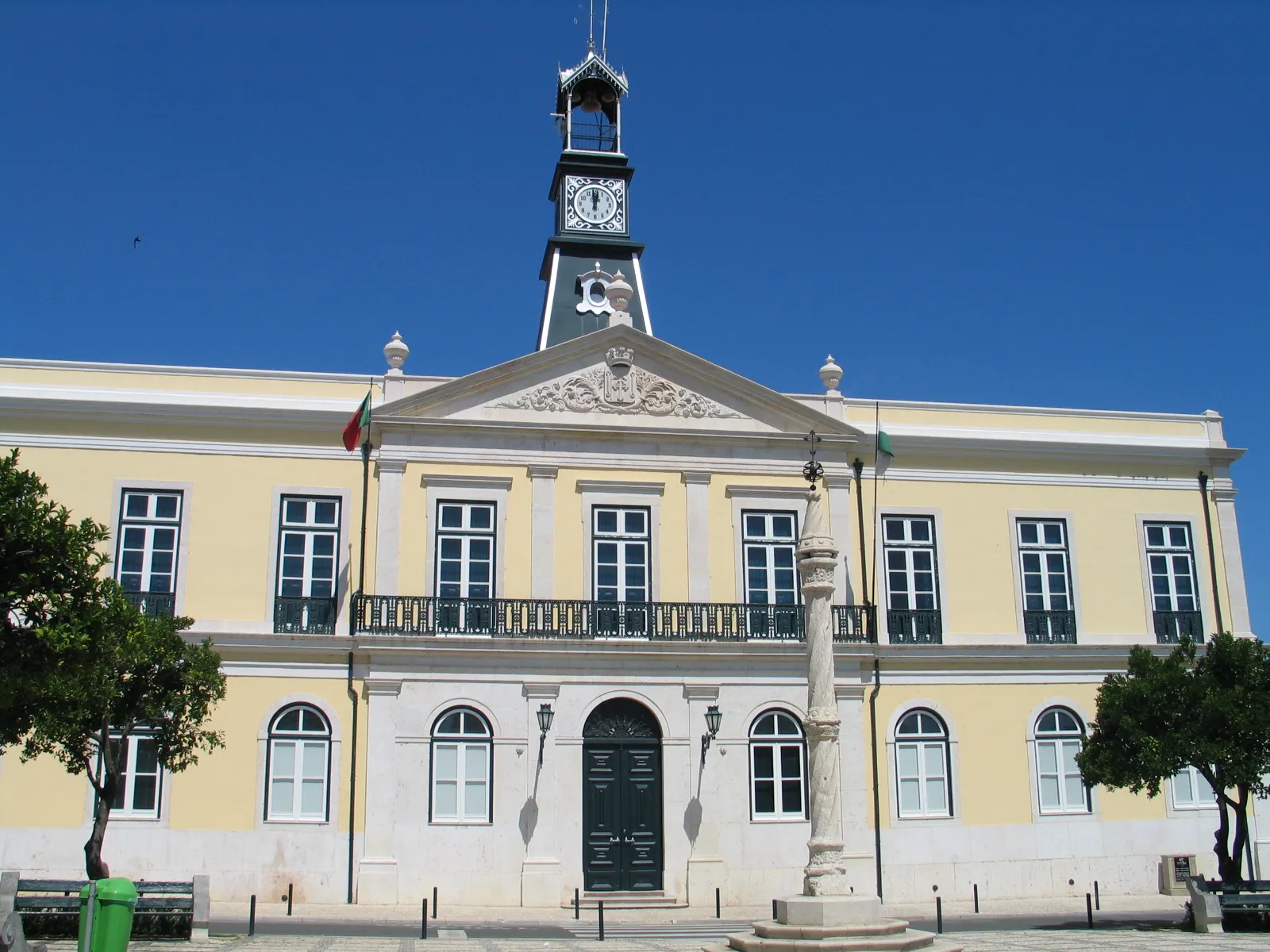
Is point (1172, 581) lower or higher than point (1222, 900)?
higher

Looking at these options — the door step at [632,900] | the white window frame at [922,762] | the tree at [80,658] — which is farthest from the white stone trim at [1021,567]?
the tree at [80,658]

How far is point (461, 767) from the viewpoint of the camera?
22031 mm

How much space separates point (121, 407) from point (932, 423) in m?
14.7

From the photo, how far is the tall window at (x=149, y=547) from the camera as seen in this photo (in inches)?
872

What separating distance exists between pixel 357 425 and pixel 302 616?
3341mm

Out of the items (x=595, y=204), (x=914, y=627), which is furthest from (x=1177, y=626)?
(x=595, y=204)

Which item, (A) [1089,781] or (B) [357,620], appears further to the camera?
(B) [357,620]

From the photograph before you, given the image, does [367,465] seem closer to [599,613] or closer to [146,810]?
[599,613]

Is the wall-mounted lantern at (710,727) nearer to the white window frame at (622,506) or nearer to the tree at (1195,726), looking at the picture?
the white window frame at (622,506)

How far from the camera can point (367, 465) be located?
76.2ft

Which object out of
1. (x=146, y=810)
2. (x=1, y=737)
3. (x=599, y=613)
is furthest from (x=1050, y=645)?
(x=1, y=737)

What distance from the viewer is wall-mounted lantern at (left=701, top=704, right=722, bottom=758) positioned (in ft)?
73.8

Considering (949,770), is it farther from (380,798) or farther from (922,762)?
(380,798)

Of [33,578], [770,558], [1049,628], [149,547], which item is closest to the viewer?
[33,578]
